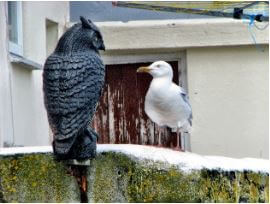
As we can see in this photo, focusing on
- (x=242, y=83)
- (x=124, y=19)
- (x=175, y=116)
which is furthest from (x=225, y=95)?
(x=175, y=116)

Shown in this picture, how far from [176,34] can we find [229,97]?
25.0 inches

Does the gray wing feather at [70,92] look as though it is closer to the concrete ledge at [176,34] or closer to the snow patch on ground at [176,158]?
the snow patch on ground at [176,158]

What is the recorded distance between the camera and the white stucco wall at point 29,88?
4965 millimetres

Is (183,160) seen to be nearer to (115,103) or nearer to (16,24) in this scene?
(16,24)

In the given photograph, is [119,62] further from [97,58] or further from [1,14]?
[97,58]

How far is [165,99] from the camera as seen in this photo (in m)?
4.03

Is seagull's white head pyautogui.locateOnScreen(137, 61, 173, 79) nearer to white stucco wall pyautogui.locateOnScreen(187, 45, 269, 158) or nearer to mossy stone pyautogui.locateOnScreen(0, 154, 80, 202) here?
mossy stone pyautogui.locateOnScreen(0, 154, 80, 202)

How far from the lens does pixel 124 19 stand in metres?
6.48

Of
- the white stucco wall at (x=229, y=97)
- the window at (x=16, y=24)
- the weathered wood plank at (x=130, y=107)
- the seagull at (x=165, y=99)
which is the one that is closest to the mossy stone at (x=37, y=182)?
the seagull at (x=165, y=99)

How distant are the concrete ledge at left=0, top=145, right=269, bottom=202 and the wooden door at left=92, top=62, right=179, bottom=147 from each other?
3629 millimetres

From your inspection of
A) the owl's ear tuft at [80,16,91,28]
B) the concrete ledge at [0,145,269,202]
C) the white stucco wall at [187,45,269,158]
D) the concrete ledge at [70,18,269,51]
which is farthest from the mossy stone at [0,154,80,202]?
the white stucco wall at [187,45,269,158]

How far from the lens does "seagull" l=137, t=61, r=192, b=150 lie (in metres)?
4.02

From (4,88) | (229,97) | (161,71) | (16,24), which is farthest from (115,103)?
(161,71)

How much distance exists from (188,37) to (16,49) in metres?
1.68
